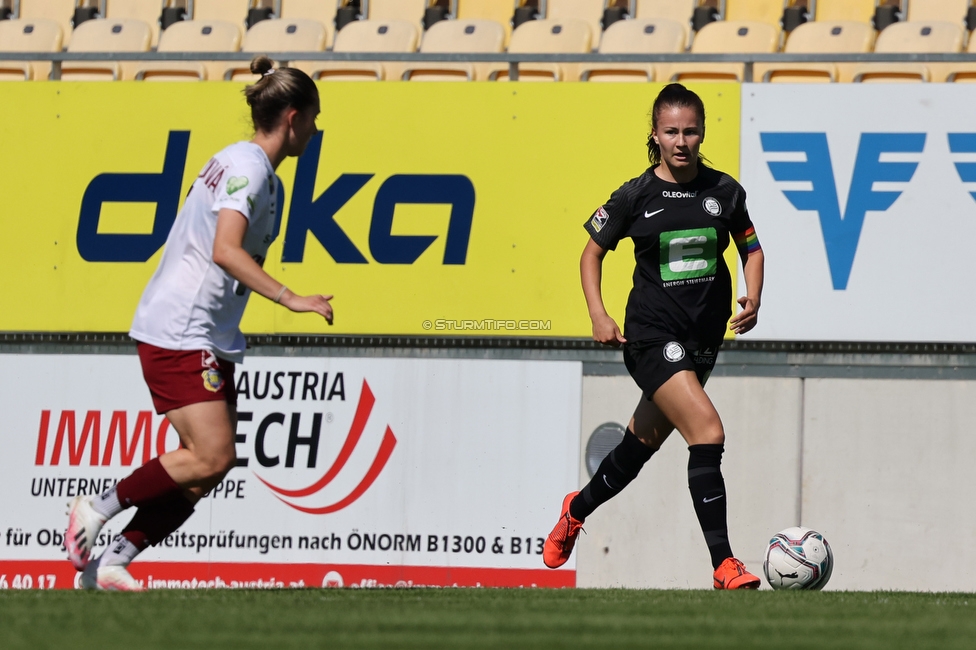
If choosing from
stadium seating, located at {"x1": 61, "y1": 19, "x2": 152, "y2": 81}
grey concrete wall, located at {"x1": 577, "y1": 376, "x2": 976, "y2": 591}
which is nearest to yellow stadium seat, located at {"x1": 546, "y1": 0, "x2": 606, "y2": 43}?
stadium seating, located at {"x1": 61, "y1": 19, "x2": 152, "y2": 81}

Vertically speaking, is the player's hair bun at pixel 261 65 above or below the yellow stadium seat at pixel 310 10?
below

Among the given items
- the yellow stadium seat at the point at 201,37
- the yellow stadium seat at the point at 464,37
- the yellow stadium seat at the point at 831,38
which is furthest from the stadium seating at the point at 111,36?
the yellow stadium seat at the point at 831,38

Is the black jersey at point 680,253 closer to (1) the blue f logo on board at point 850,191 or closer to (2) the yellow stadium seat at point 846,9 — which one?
(1) the blue f logo on board at point 850,191

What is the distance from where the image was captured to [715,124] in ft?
26.1

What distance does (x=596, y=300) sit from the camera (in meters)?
5.74

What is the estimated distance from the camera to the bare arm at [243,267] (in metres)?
4.50

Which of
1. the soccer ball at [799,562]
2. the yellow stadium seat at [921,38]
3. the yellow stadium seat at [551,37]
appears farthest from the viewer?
the yellow stadium seat at [551,37]

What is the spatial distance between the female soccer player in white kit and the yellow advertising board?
10.5 feet

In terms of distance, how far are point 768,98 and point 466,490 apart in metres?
3.01

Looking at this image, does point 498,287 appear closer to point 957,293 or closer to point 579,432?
point 579,432

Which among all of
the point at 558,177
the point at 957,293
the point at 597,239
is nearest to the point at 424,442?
the point at 558,177

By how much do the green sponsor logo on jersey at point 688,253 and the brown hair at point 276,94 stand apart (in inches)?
68.5

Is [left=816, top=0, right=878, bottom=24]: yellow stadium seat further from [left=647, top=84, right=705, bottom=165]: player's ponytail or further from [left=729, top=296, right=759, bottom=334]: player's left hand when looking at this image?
[left=729, top=296, right=759, bottom=334]: player's left hand

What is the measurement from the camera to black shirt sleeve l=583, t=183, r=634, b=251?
19.1 feet
